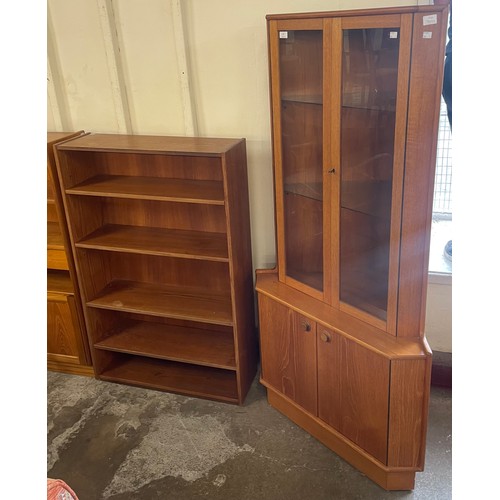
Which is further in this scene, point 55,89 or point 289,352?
point 55,89

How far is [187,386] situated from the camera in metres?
2.87

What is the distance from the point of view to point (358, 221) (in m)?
2.16

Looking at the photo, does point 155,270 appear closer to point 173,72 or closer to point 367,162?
point 173,72

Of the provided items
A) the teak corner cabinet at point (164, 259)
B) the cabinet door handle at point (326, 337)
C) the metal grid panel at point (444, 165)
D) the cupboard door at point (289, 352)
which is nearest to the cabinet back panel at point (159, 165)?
the teak corner cabinet at point (164, 259)

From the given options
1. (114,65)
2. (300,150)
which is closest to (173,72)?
(114,65)

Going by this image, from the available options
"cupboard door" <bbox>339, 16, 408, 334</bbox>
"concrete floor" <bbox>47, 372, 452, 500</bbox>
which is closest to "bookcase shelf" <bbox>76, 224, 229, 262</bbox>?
"cupboard door" <bbox>339, 16, 408, 334</bbox>

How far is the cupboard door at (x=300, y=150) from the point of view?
2.05 metres

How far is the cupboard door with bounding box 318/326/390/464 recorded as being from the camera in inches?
81.7

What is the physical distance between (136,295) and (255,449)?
43.4 inches

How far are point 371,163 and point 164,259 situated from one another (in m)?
1.43

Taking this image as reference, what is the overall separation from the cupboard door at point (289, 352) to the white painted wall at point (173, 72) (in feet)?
1.64

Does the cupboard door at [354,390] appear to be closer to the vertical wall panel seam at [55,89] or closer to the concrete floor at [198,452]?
the concrete floor at [198,452]

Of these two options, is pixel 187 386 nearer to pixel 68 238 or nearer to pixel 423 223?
pixel 68 238
